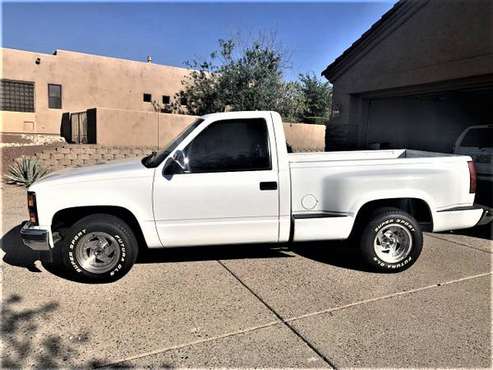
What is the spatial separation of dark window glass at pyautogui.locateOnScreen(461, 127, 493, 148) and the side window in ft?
19.9

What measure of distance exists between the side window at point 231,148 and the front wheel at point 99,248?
3.48ft

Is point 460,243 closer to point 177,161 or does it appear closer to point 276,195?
point 276,195

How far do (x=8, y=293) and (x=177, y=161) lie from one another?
2205mm

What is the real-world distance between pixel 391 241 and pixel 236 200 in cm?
198

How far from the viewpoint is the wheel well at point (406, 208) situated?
198 inches

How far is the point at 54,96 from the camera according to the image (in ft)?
69.9

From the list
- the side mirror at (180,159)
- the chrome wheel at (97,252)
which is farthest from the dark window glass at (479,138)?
the chrome wheel at (97,252)

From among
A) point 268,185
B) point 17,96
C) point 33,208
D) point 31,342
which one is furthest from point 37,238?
point 17,96

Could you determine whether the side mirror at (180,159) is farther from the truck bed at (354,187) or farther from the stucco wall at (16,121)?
the stucco wall at (16,121)

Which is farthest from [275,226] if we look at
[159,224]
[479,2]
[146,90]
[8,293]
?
[146,90]

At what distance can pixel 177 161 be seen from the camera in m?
4.50

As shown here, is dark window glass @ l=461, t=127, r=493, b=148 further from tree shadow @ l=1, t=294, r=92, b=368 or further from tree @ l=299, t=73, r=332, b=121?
tree @ l=299, t=73, r=332, b=121

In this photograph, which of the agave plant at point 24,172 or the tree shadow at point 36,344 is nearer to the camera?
the tree shadow at point 36,344

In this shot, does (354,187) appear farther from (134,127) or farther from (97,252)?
(134,127)
